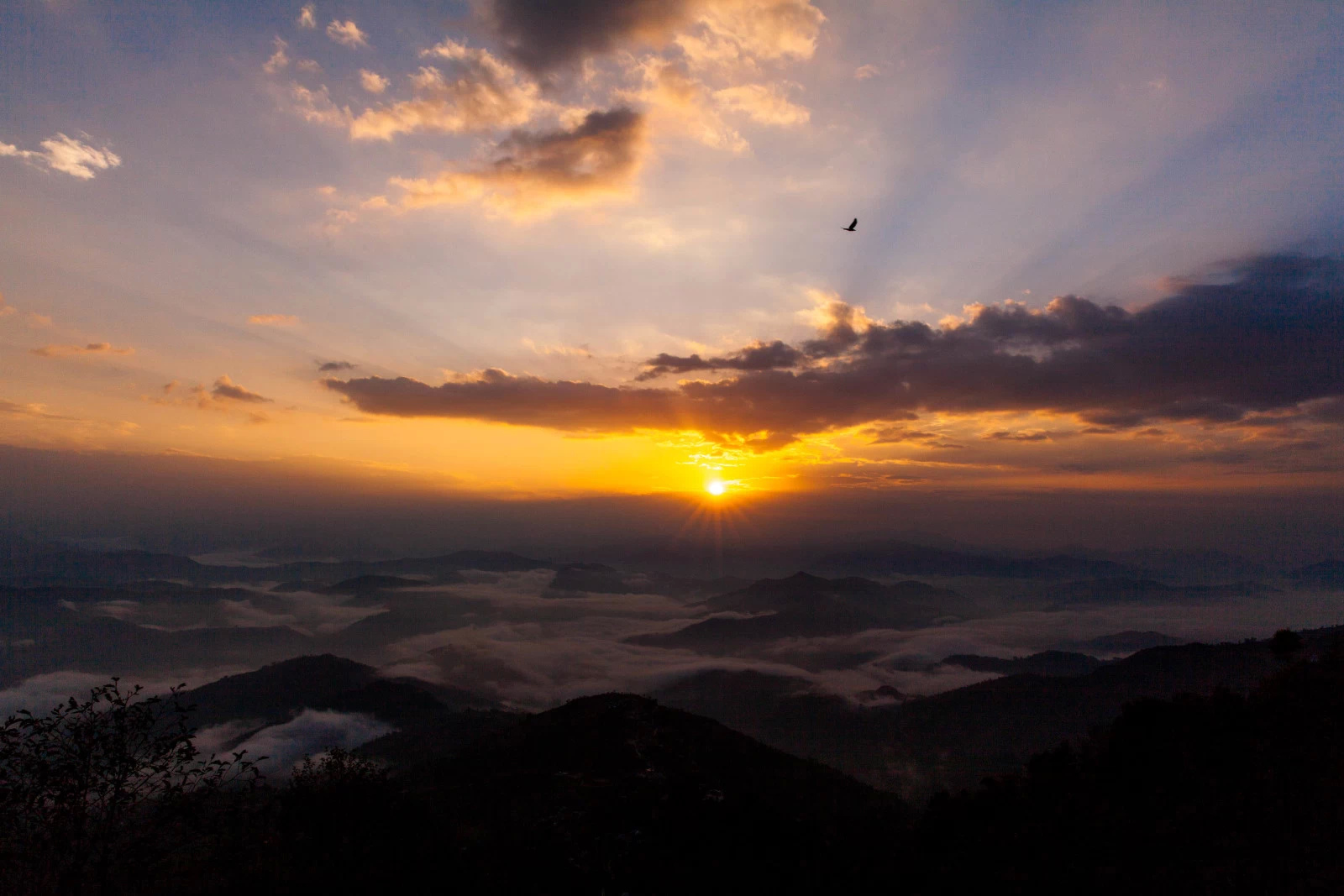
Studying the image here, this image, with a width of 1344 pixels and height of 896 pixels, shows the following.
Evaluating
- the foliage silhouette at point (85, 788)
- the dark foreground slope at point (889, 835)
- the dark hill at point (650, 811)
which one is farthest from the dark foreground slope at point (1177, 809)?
the foliage silhouette at point (85, 788)

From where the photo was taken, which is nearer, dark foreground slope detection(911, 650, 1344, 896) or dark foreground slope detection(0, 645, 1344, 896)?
dark foreground slope detection(0, 645, 1344, 896)

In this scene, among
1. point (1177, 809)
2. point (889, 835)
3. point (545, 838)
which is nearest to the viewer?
point (1177, 809)

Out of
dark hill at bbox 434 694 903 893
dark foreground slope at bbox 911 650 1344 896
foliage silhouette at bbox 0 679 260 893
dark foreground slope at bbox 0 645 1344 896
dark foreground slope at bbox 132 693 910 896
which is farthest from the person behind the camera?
dark hill at bbox 434 694 903 893

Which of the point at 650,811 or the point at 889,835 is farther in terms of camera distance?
the point at 650,811

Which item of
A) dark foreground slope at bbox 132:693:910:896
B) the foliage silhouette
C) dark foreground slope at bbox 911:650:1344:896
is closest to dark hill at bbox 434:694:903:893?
dark foreground slope at bbox 132:693:910:896

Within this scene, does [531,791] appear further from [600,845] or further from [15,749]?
[15,749]

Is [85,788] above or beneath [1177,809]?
above

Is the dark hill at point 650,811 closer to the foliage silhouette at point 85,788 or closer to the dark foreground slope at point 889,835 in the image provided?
the dark foreground slope at point 889,835

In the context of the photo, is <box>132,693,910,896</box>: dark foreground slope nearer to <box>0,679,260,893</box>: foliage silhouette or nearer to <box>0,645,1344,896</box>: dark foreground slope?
<box>0,645,1344,896</box>: dark foreground slope

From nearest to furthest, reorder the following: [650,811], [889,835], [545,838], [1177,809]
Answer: [1177,809]
[545,838]
[889,835]
[650,811]

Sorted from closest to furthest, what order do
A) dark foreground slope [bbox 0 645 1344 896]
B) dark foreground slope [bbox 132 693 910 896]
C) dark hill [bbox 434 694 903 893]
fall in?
dark foreground slope [bbox 0 645 1344 896] < dark foreground slope [bbox 132 693 910 896] < dark hill [bbox 434 694 903 893]

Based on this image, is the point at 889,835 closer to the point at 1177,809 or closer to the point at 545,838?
the point at 1177,809

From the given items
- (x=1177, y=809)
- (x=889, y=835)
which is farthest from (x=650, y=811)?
(x=1177, y=809)
